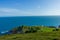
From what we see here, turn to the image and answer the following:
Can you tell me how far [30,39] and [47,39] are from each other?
4328 mm

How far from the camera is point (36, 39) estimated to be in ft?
111

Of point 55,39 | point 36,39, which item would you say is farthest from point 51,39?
point 36,39

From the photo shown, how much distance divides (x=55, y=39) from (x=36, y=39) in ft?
15.7

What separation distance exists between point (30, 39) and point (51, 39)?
17.5 feet

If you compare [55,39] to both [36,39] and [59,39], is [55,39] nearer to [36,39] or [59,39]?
[59,39]

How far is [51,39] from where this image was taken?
3338 centimetres

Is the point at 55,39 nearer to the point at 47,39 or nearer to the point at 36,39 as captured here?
the point at 47,39

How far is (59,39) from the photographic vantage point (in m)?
32.9

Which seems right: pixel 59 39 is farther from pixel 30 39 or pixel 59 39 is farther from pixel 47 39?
pixel 30 39

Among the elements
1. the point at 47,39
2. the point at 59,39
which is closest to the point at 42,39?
the point at 47,39

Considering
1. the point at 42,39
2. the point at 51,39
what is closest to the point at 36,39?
the point at 42,39

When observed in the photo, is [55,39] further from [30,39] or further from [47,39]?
[30,39]

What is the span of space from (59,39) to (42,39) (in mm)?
4252

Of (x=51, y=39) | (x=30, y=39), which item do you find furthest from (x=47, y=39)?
(x=30, y=39)
